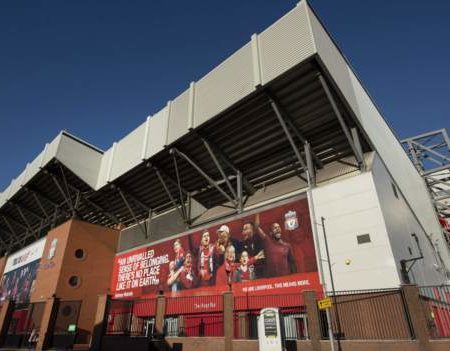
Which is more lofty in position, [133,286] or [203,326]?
[133,286]

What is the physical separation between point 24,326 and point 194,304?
16240 millimetres

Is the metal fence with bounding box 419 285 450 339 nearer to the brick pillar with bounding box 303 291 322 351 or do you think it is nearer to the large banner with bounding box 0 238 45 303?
the brick pillar with bounding box 303 291 322 351

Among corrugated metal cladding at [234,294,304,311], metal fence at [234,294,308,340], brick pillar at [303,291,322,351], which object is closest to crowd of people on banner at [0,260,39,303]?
corrugated metal cladding at [234,294,304,311]

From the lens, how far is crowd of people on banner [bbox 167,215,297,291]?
76.2ft

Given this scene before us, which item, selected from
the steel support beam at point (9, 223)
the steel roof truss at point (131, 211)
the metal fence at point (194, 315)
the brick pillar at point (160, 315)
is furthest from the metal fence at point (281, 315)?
the steel support beam at point (9, 223)

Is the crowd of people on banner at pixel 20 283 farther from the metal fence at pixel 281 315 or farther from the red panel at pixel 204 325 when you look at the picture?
the metal fence at pixel 281 315

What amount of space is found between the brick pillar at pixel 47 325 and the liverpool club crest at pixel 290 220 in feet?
60.0

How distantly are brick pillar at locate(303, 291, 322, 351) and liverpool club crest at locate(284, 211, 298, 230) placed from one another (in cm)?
702

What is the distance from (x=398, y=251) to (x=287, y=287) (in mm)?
→ 7248

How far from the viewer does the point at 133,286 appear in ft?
112

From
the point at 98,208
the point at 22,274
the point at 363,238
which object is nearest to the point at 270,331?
the point at 363,238

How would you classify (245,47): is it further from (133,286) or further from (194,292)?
(133,286)

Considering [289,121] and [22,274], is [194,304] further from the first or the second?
[22,274]

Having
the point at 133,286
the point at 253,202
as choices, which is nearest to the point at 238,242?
the point at 253,202
